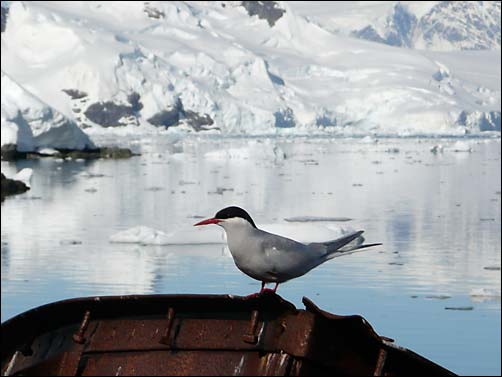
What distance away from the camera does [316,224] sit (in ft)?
43.5

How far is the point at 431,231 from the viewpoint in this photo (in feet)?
48.4

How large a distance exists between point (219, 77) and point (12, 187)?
58725mm

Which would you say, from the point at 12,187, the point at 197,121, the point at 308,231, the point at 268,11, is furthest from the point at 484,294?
the point at 268,11

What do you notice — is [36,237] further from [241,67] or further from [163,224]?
[241,67]

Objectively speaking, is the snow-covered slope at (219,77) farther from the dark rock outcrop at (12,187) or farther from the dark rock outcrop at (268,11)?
the dark rock outcrop at (12,187)

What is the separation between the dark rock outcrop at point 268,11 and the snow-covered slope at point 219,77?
0.43 metres

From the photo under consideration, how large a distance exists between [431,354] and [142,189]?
49.4ft

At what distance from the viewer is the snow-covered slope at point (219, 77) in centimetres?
7525

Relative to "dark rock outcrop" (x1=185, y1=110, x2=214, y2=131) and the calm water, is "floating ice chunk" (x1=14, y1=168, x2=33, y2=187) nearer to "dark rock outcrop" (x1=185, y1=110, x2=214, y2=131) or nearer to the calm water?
the calm water

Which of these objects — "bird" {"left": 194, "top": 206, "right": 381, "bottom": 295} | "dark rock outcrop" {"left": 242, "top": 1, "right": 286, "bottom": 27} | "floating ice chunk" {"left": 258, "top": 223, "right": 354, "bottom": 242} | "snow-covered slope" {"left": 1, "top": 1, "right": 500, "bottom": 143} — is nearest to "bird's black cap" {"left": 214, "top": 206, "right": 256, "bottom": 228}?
"bird" {"left": 194, "top": 206, "right": 381, "bottom": 295}

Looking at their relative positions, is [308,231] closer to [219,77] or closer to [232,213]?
[232,213]

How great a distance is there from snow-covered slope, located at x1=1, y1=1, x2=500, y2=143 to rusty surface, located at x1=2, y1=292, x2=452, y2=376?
6714 centimetres

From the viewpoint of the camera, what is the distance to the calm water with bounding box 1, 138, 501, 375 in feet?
28.0

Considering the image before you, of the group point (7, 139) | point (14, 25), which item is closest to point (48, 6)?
point (14, 25)
